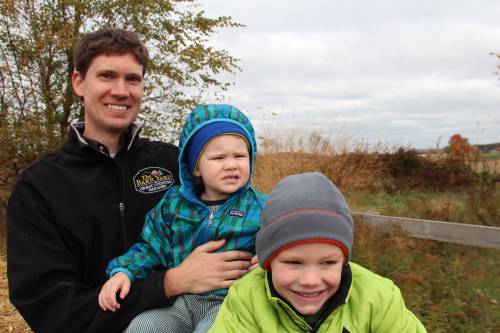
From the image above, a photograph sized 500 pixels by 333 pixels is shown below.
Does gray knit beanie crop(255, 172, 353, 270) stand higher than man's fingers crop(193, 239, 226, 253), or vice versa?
gray knit beanie crop(255, 172, 353, 270)

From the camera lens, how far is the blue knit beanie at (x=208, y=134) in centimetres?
237

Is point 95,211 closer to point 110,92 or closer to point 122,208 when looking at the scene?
point 122,208

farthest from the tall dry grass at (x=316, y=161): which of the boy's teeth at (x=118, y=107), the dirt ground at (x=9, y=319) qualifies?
the boy's teeth at (x=118, y=107)

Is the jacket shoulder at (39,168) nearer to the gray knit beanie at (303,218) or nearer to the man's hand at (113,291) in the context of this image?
the man's hand at (113,291)

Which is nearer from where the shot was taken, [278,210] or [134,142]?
[278,210]

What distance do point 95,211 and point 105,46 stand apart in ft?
3.01

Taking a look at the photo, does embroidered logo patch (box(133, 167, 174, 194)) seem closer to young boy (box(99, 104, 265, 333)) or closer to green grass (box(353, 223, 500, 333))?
young boy (box(99, 104, 265, 333))

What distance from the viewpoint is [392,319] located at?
5.97 feet

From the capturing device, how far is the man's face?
103 inches

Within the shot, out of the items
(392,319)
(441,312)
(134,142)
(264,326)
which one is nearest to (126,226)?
(134,142)

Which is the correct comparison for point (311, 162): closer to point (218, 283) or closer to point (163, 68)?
point (163, 68)

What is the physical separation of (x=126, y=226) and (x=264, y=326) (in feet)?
3.31

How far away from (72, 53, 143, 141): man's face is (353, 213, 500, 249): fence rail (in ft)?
13.4

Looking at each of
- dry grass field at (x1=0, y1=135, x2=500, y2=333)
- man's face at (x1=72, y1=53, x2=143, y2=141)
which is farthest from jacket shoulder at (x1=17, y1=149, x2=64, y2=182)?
dry grass field at (x1=0, y1=135, x2=500, y2=333)
